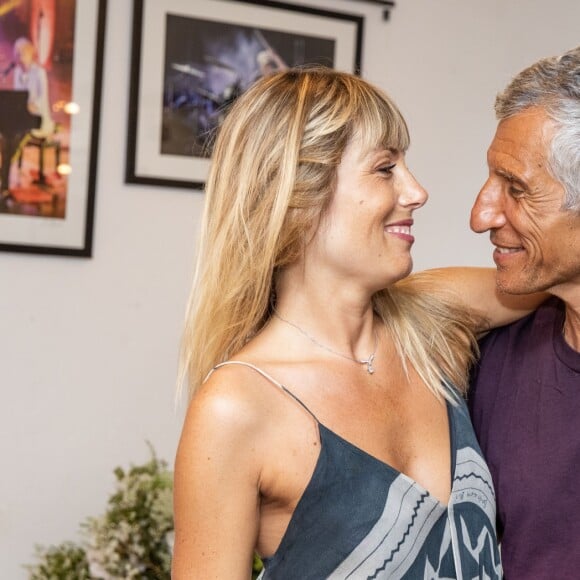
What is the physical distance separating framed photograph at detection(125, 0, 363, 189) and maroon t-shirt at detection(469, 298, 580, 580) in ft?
4.95

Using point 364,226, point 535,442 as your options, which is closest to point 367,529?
point 535,442

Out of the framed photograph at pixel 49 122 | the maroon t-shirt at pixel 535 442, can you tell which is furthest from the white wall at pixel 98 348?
the maroon t-shirt at pixel 535 442

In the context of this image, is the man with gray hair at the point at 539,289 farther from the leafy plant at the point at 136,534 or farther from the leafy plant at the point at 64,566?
the leafy plant at the point at 64,566

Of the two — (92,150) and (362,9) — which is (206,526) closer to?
(92,150)

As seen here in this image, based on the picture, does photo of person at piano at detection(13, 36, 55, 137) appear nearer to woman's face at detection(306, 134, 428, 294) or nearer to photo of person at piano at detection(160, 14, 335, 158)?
photo of person at piano at detection(160, 14, 335, 158)

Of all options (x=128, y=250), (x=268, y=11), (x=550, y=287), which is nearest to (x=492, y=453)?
(x=550, y=287)

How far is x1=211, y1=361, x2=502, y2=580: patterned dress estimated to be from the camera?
1.63 meters

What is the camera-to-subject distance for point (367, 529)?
1.64 metres

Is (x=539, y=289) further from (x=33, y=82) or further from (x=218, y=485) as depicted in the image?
(x=33, y=82)

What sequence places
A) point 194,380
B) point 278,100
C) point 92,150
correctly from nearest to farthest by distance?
point 278,100 < point 194,380 < point 92,150

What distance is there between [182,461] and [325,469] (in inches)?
8.6

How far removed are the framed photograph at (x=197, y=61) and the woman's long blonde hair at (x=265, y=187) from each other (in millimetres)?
1397

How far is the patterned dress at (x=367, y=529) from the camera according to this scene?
163 cm

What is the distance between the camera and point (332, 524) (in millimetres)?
1636
